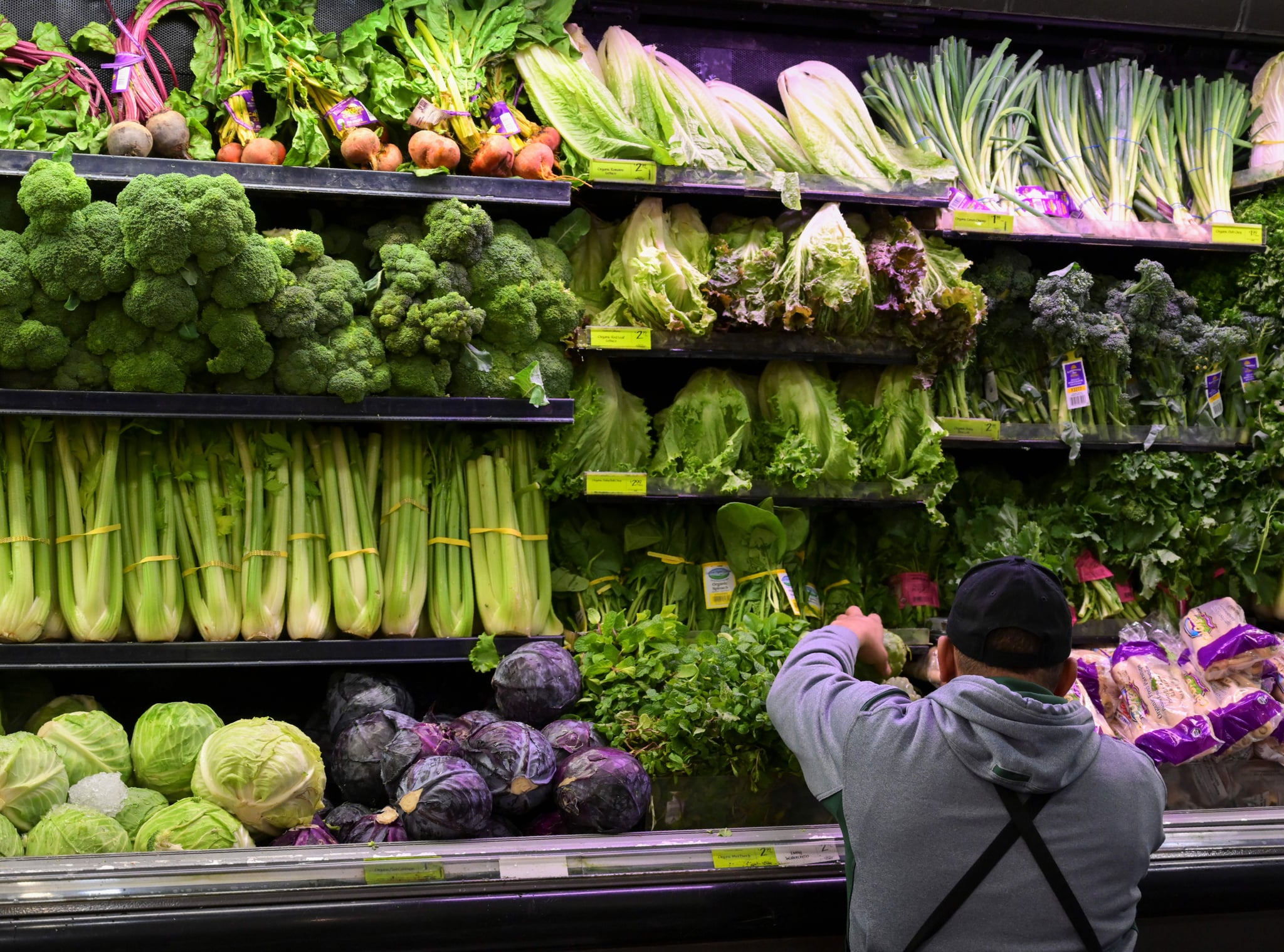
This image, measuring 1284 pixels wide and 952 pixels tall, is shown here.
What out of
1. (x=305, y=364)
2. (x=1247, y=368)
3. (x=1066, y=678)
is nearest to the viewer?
(x=1066, y=678)

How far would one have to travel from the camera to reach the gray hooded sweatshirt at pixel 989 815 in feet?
5.62

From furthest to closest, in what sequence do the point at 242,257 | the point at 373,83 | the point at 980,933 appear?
the point at 373,83 → the point at 242,257 → the point at 980,933

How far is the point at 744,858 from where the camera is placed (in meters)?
2.27

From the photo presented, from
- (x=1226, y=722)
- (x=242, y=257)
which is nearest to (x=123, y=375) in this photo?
(x=242, y=257)

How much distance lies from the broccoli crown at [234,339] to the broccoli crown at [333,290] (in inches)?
7.2

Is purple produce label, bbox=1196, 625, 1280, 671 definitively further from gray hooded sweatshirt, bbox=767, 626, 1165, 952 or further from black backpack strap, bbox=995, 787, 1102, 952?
black backpack strap, bbox=995, 787, 1102, 952

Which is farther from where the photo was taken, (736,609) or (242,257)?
(736,609)

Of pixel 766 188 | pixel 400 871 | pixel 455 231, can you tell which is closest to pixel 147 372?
pixel 455 231

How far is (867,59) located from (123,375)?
3.08 meters

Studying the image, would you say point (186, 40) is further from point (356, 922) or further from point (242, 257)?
point (356, 922)

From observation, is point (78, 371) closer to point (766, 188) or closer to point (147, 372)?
point (147, 372)

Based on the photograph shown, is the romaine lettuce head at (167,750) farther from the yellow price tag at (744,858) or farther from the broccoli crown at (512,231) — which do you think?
the broccoli crown at (512,231)

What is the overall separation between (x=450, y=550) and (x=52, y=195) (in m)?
1.53

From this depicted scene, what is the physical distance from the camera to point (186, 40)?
3.56m
